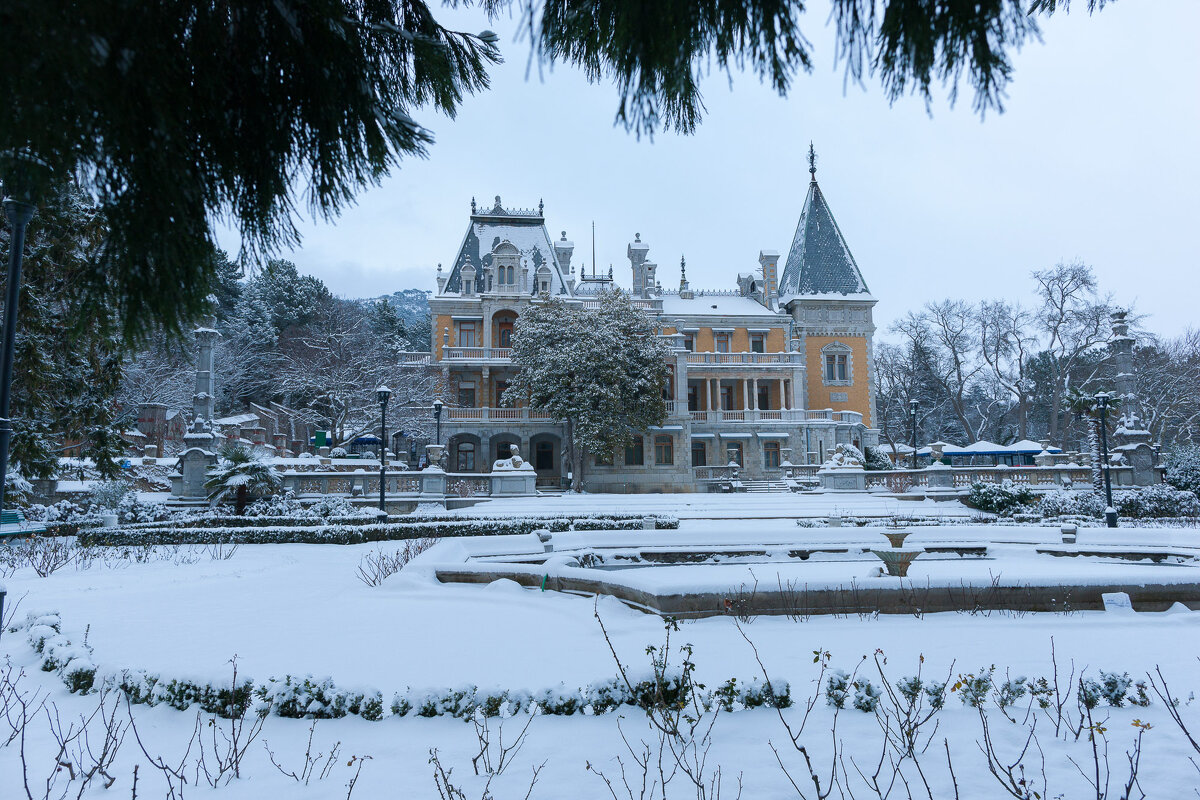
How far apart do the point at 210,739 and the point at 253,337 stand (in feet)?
153

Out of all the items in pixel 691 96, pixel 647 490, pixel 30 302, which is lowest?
pixel 647 490

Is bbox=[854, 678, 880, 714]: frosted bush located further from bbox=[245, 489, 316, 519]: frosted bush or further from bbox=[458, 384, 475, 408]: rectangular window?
bbox=[458, 384, 475, 408]: rectangular window

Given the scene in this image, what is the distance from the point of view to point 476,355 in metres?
38.0

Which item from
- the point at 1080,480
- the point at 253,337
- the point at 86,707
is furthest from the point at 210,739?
the point at 253,337

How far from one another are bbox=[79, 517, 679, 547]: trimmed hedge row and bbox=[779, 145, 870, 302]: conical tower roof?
29.7 metres

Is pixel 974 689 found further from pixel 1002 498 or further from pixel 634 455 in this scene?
pixel 634 455

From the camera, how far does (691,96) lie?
2447 millimetres

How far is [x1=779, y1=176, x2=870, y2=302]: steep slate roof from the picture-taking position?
43312 mm

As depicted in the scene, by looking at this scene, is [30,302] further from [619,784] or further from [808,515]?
[808,515]

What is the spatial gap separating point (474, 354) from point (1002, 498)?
25.7 m

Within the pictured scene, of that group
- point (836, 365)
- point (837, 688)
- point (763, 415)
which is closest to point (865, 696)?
point (837, 688)

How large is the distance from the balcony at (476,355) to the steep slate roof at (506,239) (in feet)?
14.9

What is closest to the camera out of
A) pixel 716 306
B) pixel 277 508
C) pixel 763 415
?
pixel 277 508

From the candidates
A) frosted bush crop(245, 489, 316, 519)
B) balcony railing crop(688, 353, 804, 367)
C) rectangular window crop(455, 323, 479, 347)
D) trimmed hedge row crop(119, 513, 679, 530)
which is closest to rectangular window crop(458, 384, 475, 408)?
rectangular window crop(455, 323, 479, 347)
